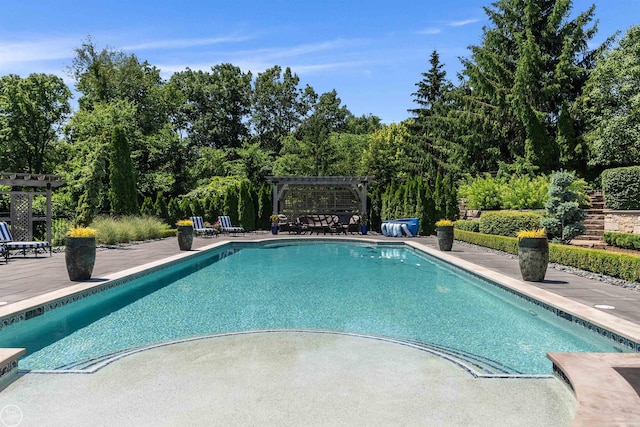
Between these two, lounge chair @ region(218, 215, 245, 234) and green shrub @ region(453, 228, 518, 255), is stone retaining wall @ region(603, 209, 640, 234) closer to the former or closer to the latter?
green shrub @ region(453, 228, 518, 255)

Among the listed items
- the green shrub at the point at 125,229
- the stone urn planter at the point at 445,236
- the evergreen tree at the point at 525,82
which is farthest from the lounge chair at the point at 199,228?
the evergreen tree at the point at 525,82

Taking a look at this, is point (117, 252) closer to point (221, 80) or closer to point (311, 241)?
point (311, 241)

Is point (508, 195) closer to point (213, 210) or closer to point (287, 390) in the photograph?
point (213, 210)

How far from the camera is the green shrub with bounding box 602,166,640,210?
16.4 metres

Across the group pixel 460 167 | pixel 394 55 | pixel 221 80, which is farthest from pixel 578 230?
pixel 221 80

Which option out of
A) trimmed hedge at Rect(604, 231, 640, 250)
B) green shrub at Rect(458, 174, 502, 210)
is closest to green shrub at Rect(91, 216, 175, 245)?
green shrub at Rect(458, 174, 502, 210)

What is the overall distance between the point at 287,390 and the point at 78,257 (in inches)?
230

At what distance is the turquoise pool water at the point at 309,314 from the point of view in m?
4.88

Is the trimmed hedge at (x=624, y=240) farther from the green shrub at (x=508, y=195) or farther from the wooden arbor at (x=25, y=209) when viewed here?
the wooden arbor at (x=25, y=209)

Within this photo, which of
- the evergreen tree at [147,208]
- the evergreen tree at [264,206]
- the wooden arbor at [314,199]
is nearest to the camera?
the evergreen tree at [147,208]

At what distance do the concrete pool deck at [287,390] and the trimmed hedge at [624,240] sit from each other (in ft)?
26.4

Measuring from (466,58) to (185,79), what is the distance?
23.6m

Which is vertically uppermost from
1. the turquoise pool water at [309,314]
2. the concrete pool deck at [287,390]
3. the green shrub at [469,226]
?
the green shrub at [469,226]

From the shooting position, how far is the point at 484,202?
19.6 metres
